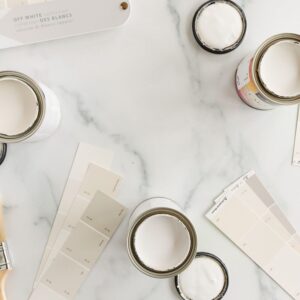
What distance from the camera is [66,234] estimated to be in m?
0.85

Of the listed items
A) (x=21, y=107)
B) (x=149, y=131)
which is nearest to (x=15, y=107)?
(x=21, y=107)

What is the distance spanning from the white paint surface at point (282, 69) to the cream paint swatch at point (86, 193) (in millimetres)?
289

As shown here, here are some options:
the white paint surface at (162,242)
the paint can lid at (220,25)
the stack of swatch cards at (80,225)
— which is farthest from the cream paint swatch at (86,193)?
the paint can lid at (220,25)

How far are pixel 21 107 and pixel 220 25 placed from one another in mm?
336

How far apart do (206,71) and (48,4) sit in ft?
0.90

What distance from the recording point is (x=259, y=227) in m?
0.86

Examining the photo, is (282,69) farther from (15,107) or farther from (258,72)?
(15,107)

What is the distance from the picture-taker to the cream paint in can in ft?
2.41

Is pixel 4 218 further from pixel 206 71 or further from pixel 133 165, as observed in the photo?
pixel 206 71

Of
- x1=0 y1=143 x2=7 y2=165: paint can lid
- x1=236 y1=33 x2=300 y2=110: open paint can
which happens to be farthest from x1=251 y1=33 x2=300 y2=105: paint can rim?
x1=0 y1=143 x2=7 y2=165: paint can lid

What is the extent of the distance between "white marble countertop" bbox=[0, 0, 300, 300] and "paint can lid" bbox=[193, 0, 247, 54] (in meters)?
0.02

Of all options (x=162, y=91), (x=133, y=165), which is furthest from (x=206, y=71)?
(x=133, y=165)

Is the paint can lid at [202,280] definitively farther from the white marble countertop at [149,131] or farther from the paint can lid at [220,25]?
the paint can lid at [220,25]

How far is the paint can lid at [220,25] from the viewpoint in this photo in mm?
826
